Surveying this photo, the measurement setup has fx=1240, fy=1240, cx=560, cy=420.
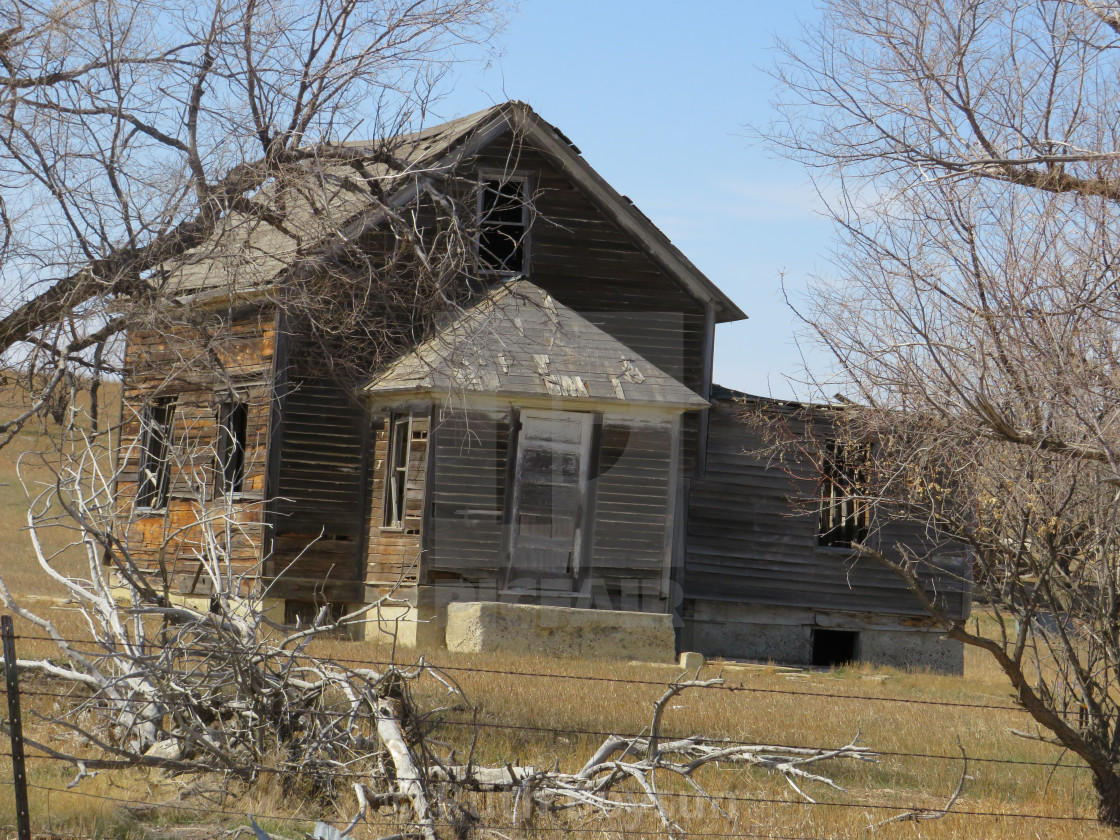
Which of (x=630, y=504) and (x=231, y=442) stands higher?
(x=231, y=442)

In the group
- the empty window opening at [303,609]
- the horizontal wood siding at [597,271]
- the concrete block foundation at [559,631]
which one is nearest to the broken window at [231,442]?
the empty window opening at [303,609]

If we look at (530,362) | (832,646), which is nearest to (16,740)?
(530,362)

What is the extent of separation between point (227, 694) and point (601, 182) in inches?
436

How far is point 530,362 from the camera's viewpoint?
1599 cm

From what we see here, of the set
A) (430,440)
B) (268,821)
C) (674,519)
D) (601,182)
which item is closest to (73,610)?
(430,440)

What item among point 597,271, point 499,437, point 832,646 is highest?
point 597,271

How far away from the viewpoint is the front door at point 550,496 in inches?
625

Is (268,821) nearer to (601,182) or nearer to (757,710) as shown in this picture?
(757,710)

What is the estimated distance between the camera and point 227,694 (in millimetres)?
7840

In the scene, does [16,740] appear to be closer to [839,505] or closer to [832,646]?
[839,505]

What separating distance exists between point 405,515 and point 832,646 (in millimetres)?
9034

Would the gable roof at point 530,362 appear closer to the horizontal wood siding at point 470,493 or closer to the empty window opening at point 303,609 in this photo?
the horizontal wood siding at point 470,493

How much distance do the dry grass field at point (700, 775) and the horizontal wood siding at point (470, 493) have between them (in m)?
1.52

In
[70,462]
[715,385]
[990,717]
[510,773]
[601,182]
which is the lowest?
[990,717]
